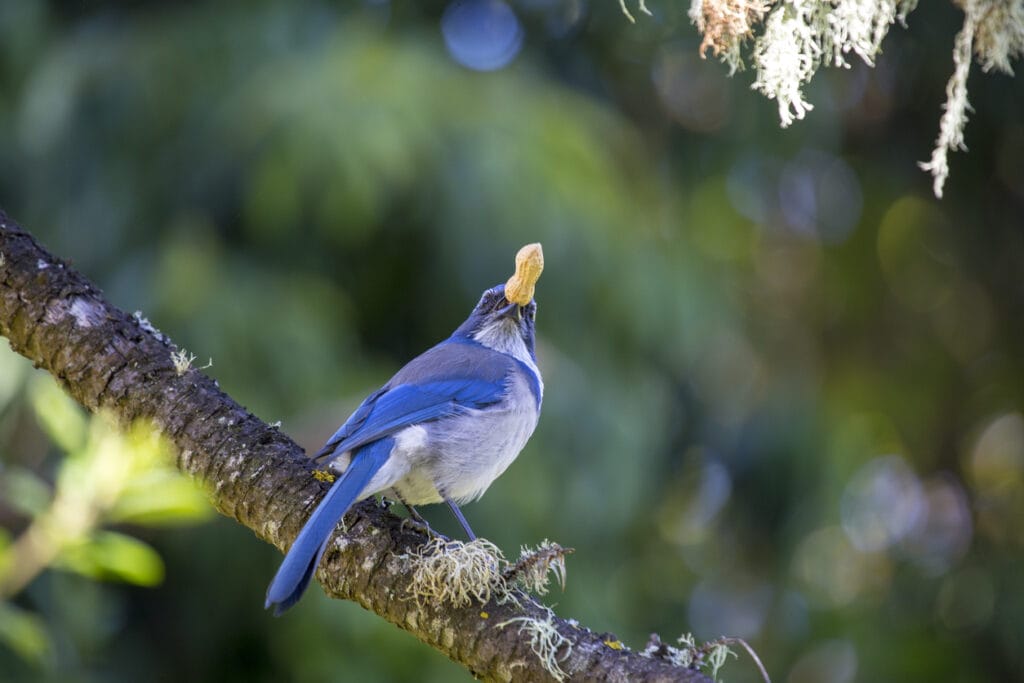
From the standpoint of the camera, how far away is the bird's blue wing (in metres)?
3.41

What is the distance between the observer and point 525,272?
3.48 metres

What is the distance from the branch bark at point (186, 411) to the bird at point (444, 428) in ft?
0.40

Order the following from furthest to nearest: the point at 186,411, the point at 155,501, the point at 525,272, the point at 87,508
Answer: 1. the point at 525,272
2. the point at 186,411
3. the point at 87,508
4. the point at 155,501

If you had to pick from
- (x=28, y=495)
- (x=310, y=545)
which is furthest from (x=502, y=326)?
(x=28, y=495)

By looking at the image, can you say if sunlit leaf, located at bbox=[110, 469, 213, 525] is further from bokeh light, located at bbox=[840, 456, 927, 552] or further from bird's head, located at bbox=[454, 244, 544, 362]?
bokeh light, located at bbox=[840, 456, 927, 552]

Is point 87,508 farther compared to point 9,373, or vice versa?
point 9,373

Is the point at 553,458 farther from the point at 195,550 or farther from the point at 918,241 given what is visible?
the point at 918,241

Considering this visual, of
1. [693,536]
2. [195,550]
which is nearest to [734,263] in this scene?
[693,536]

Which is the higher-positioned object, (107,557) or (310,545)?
(310,545)

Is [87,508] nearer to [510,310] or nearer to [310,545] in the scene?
[310,545]

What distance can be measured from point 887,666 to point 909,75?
4.62 m

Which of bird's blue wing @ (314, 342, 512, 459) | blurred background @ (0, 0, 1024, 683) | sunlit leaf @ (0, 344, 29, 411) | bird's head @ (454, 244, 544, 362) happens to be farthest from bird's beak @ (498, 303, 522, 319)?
sunlit leaf @ (0, 344, 29, 411)

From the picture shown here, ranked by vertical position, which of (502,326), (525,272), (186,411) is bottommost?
(186,411)

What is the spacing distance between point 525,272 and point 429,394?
566mm
